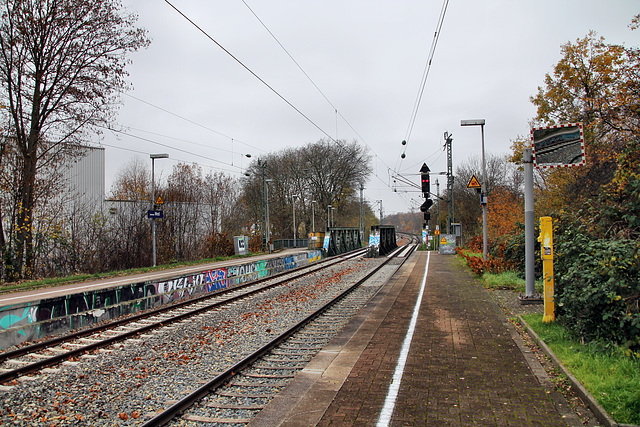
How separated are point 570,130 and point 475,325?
4.49 meters

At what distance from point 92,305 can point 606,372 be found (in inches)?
418

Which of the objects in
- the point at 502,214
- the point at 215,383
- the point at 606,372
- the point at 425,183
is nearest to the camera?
the point at 606,372

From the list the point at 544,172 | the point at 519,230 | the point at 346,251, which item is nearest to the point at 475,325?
the point at 519,230

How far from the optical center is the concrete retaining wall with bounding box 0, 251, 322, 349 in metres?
8.99

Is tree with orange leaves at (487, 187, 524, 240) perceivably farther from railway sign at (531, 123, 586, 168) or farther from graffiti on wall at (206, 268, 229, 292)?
railway sign at (531, 123, 586, 168)

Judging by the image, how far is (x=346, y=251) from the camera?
43.4 meters

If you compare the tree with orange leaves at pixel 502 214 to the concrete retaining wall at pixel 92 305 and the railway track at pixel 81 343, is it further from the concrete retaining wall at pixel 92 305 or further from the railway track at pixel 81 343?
the railway track at pixel 81 343

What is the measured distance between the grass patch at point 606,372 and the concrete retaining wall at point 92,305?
985 centimetres

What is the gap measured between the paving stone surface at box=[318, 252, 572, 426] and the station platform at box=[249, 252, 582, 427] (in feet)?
0.03

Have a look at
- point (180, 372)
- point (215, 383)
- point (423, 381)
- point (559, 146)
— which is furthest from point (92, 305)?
point (559, 146)

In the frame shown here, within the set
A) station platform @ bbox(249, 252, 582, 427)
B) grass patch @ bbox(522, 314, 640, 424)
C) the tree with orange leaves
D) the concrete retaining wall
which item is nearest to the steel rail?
station platform @ bbox(249, 252, 582, 427)

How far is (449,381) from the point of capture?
5586 mm

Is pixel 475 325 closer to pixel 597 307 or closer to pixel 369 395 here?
pixel 597 307

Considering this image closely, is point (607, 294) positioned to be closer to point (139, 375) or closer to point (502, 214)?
point (139, 375)
